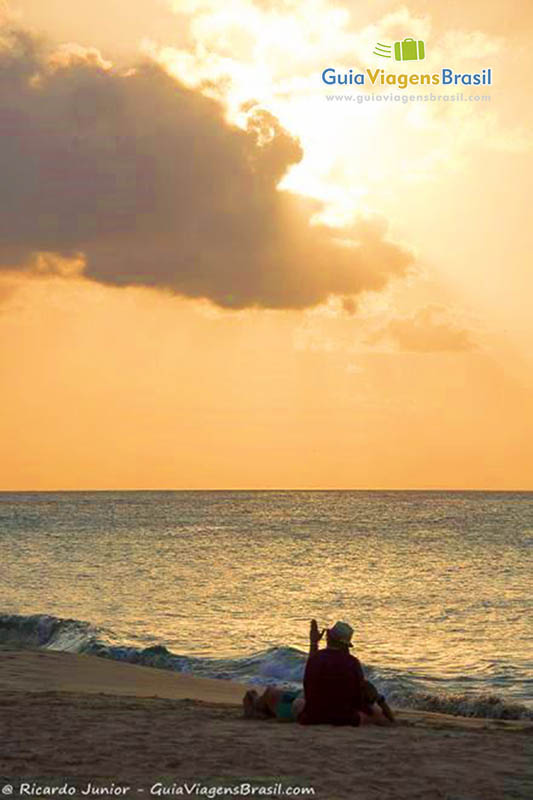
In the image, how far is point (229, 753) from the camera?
10328 mm

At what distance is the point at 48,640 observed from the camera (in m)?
26.7

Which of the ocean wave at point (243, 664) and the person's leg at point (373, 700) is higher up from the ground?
the person's leg at point (373, 700)

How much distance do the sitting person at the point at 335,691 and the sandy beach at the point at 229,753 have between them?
11.4 inches

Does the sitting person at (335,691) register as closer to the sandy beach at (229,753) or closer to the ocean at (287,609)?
the sandy beach at (229,753)

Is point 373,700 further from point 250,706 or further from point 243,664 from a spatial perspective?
point 243,664

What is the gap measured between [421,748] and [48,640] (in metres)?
17.5

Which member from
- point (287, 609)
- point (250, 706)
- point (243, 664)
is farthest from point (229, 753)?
point (287, 609)

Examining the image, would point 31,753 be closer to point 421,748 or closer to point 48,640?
point 421,748

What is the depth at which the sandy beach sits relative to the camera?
29.6 ft

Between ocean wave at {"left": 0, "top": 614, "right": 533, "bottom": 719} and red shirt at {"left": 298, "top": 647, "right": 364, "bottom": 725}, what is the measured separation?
660 centimetres

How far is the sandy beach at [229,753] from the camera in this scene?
9.01m

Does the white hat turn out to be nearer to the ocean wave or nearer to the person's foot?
the person's foot

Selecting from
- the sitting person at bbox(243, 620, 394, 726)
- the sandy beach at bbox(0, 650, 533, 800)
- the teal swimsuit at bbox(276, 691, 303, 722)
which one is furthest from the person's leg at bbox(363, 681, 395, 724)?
the teal swimsuit at bbox(276, 691, 303, 722)

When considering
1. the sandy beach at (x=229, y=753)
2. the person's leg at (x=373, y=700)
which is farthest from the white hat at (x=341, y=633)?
the sandy beach at (x=229, y=753)
